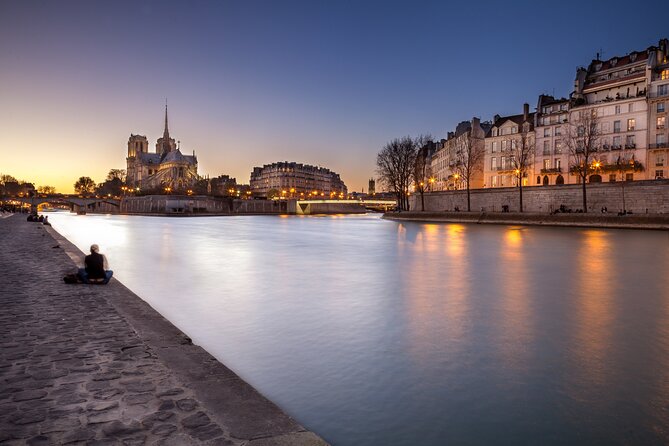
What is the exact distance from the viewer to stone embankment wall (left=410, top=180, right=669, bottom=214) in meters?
47.8

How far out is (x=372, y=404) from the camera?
5.54 metres

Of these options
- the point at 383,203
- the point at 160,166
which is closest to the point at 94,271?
the point at 383,203

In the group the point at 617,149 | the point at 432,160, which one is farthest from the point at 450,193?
the point at 432,160

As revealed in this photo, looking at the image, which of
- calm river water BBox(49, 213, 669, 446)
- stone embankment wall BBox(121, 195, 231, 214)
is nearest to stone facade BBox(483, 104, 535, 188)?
calm river water BBox(49, 213, 669, 446)

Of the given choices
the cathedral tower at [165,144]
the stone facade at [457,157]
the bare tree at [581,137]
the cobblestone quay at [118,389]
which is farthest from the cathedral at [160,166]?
the cobblestone quay at [118,389]

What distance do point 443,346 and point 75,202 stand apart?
478 feet

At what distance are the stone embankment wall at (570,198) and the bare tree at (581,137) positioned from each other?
70.6 inches

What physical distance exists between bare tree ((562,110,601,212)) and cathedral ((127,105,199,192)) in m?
109

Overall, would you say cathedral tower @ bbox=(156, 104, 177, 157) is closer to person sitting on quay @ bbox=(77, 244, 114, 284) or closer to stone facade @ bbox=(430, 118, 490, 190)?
stone facade @ bbox=(430, 118, 490, 190)

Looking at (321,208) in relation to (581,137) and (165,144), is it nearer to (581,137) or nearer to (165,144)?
(165,144)

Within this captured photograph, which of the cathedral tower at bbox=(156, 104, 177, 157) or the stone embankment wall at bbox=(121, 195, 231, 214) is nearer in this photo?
the stone embankment wall at bbox=(121, 195, 231, 214)

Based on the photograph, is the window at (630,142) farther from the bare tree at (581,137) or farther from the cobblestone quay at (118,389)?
the cobblestone quay at (118,389)

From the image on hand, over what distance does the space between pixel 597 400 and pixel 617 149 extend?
63.7 meters

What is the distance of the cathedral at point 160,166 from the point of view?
5709 inches
